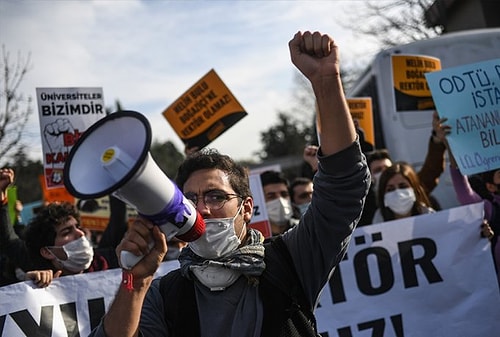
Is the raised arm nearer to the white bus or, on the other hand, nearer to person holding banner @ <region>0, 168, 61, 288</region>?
person holding banner @ <region>0, 168, 61, 288</region>

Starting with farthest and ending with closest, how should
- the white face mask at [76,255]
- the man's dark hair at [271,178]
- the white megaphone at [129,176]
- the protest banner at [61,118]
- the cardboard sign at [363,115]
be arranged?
1. the cardboard sign at [363,115]
2. the man's dark hair at [271,178]
3. the protest banner at [61,118]
4. the white face mask at [76,255]
5. the white megaphone at [129,176]

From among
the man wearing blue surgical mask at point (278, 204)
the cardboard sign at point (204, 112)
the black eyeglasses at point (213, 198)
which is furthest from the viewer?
the cardboard sign at point (204, 112)

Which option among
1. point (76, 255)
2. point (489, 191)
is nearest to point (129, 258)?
point (76, 255)

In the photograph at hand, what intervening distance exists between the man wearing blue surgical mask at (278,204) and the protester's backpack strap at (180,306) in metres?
3.19

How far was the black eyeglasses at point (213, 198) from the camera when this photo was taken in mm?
2164

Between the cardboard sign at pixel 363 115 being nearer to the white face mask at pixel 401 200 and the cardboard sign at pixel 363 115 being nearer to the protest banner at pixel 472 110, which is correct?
the white face mask at pixel 401 200

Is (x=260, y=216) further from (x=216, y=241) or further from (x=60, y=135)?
(x=216, y=241)

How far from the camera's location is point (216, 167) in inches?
88.5

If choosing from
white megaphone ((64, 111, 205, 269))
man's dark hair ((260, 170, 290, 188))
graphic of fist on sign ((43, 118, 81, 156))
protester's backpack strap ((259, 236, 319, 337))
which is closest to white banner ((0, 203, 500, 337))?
man's dark hair ((260, 170, 290, 188))

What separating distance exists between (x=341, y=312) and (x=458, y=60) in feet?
17.6

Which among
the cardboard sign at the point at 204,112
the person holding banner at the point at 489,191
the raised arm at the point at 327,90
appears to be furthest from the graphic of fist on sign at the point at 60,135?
the raised arm at the point at 327,90

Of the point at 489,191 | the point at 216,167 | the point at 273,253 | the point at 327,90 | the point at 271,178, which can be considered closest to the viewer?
the point at 327,90

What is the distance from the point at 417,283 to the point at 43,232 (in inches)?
95.2

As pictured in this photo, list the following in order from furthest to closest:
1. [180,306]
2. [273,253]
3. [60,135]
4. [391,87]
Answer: [391,87]
[60,135]
[273,253]
[180,306]
